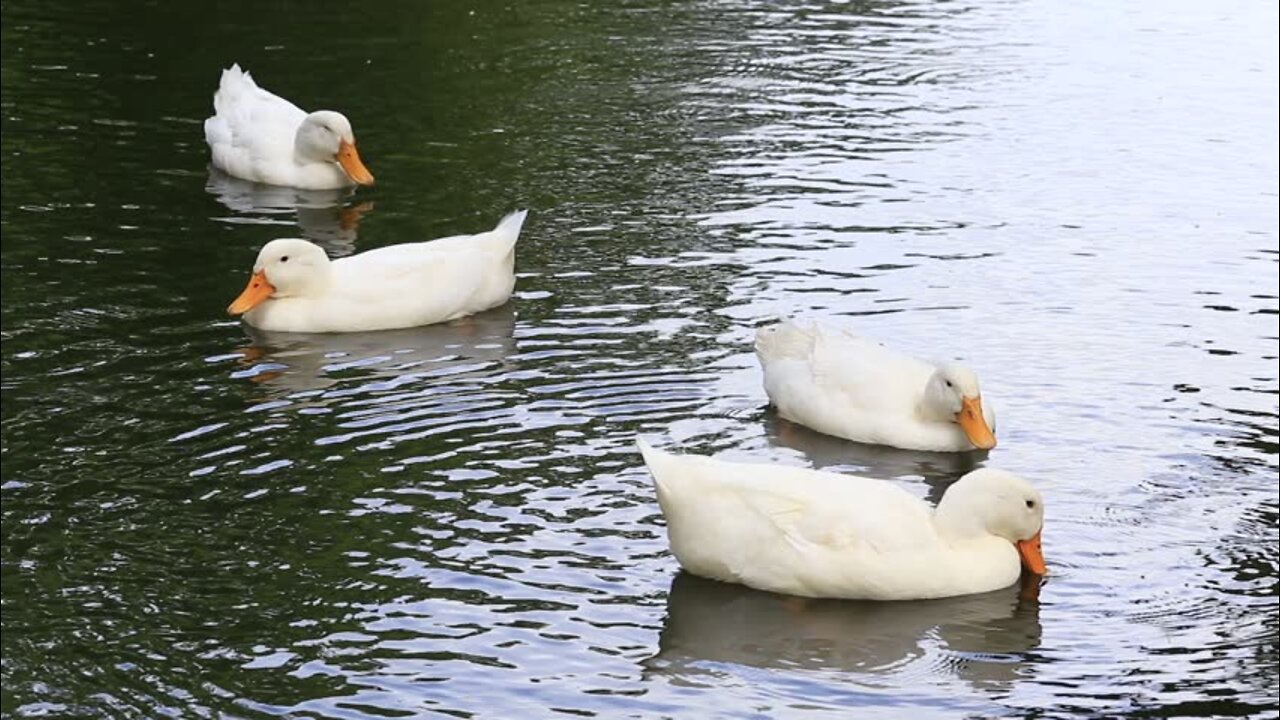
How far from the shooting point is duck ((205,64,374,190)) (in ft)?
63.8

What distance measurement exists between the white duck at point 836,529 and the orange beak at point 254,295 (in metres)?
5.41

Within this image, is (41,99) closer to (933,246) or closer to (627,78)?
(627,78)

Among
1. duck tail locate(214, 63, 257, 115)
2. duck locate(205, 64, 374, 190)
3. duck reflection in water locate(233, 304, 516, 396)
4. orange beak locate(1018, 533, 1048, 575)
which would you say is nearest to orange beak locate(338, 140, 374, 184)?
duck locate(205, 64, 374, 190)

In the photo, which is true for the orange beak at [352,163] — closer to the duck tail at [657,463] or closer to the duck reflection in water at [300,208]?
the duck reflection in water at [300,208]

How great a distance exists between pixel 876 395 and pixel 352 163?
25.2 feet

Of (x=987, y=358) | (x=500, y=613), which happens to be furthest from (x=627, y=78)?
(x=500, y=613)

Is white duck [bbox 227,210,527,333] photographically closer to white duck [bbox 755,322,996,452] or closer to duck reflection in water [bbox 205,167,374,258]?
duck reflection in water [bbox 205,167,374,258]

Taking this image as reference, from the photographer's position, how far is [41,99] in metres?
22.0

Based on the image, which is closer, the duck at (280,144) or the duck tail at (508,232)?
the duck tail at (508,232)

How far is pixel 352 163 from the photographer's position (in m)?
19.5

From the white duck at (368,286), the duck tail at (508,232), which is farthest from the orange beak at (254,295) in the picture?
the duck tail at (508,232)

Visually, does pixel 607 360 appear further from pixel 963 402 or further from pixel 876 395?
pixel 963 402

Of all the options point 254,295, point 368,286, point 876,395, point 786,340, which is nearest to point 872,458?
point 876,395

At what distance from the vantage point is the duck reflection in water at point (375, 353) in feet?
46.8
